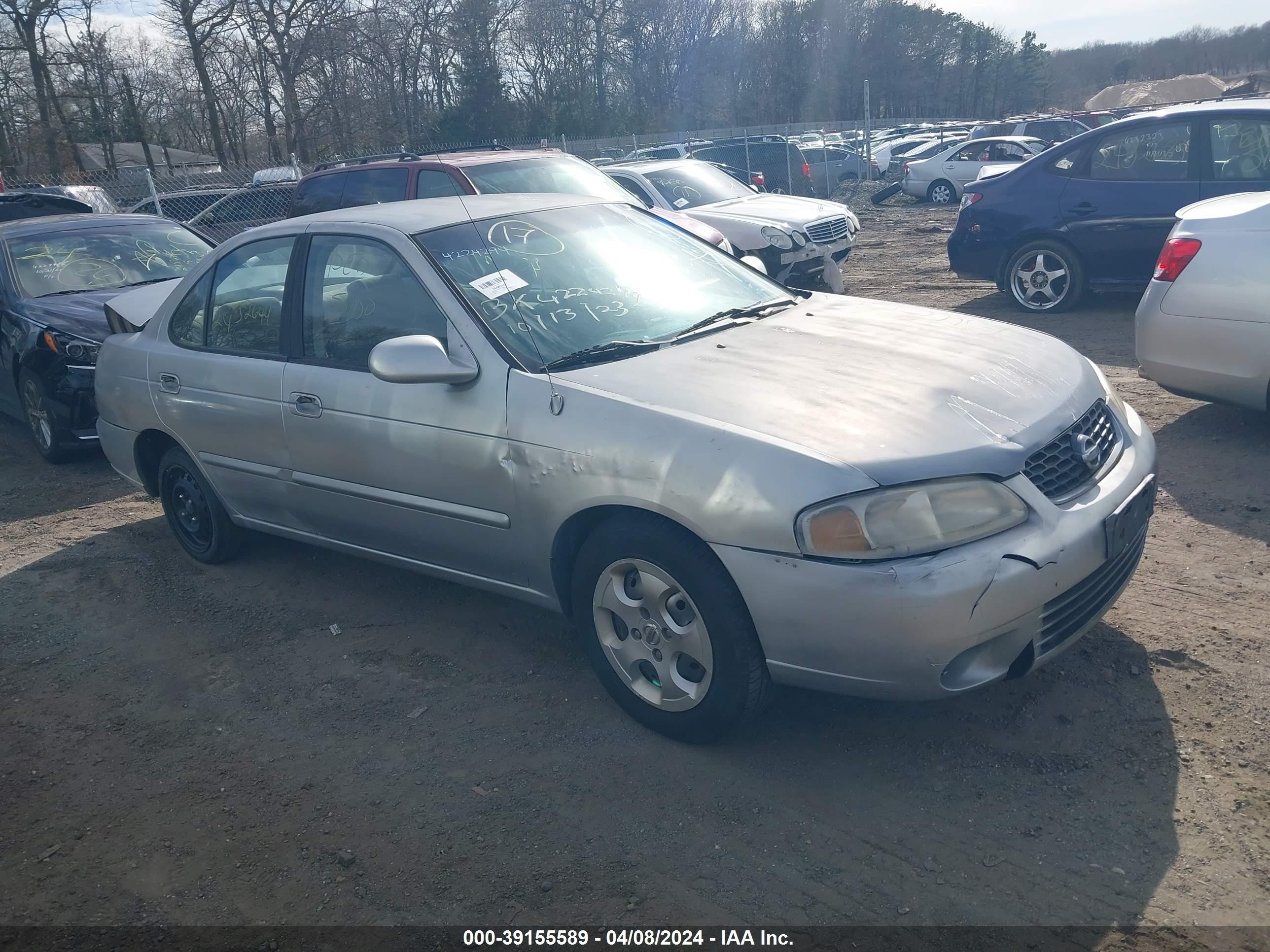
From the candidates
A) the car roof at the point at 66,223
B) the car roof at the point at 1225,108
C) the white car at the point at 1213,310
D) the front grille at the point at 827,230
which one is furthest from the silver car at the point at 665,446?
the front grille at the point at 827,230

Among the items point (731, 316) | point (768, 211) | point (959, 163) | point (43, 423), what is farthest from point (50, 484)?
point (959, 163)

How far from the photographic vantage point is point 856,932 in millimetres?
2479

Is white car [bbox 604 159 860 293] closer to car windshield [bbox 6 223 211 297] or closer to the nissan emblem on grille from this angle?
car windshield [bbox 6 223 211 297]

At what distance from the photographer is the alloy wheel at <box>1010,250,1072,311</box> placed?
358 inches

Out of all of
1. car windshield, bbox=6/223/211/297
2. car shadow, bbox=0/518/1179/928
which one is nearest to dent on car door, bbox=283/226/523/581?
car shadow, bbox=0/518/1179/928

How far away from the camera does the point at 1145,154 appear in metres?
8.59

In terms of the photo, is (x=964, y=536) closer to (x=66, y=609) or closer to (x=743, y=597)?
(x=743, y=597)

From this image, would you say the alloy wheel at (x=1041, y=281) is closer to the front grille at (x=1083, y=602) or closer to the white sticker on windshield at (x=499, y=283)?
the front grille at (x=1083, y=602)

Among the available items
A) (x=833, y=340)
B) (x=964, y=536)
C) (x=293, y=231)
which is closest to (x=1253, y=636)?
(x=964, y=536)

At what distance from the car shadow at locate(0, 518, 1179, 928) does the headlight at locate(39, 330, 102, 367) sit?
3470mm

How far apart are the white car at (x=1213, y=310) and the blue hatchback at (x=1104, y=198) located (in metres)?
3.15

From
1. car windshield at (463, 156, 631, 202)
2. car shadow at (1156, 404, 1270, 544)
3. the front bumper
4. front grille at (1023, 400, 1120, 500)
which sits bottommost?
car shadow at (1156, 404, 1270, 544)

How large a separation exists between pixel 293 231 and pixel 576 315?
1535 millimetres

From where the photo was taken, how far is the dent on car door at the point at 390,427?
3.59 metres
